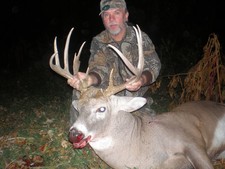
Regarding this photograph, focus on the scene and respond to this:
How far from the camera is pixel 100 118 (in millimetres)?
3674

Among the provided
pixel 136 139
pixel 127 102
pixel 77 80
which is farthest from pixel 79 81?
pixel 136 139

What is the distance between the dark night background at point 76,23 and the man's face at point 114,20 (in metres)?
10.2

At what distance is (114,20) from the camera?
501 cm

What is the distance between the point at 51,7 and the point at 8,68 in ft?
20.4

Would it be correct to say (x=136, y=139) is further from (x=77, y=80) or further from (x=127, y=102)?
(x=77, y=80)

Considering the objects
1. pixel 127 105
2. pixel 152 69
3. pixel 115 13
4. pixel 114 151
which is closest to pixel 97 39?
pixel 115 13

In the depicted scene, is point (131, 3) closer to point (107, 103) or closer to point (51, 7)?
point (51, 7)

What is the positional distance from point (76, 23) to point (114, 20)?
15.7 meters

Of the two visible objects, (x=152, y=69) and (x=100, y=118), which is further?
(x=152, y=69)

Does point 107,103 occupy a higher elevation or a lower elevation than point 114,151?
higher

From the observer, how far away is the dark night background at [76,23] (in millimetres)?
16812

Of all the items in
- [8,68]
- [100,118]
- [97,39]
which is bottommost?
[8,68]

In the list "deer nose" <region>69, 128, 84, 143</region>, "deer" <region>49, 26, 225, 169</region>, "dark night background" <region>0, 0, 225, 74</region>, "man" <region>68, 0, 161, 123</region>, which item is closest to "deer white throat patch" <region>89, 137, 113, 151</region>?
"deer" <region>49, 26, 225, 169</region>

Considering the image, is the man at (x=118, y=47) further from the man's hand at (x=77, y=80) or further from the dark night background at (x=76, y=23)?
the dark night background at (x=76, y=23)
